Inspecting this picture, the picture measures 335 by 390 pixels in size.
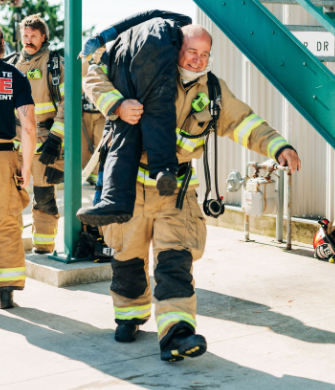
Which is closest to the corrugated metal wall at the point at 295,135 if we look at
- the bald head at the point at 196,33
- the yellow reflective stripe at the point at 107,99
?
the bald head at the point at 196,33

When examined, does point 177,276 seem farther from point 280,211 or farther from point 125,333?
point 280,211

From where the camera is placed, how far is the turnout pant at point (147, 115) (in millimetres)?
3898

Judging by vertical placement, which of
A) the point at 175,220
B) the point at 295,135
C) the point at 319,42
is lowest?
the point at 175,220

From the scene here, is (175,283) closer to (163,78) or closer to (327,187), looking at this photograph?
(163,78)

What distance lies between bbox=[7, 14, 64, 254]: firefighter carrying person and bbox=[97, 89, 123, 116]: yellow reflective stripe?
2.36m

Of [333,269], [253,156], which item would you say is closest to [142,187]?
[333,269]

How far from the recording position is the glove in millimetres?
4258

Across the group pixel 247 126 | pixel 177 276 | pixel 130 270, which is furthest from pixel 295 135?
pixel 177 276

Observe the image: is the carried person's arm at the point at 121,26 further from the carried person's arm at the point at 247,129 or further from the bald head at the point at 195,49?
the carried person's arm at the point at 247,129

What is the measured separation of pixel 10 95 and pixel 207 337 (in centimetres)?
225

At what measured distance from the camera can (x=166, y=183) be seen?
3.77 m

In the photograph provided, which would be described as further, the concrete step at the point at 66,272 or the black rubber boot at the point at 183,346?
the concrete step at the point at 66,272

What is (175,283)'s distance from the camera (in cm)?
391

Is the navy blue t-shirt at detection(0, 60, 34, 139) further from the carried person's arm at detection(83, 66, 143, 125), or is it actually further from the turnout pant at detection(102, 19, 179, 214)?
the turnout pant at detection(102, 19, 179, 214)
